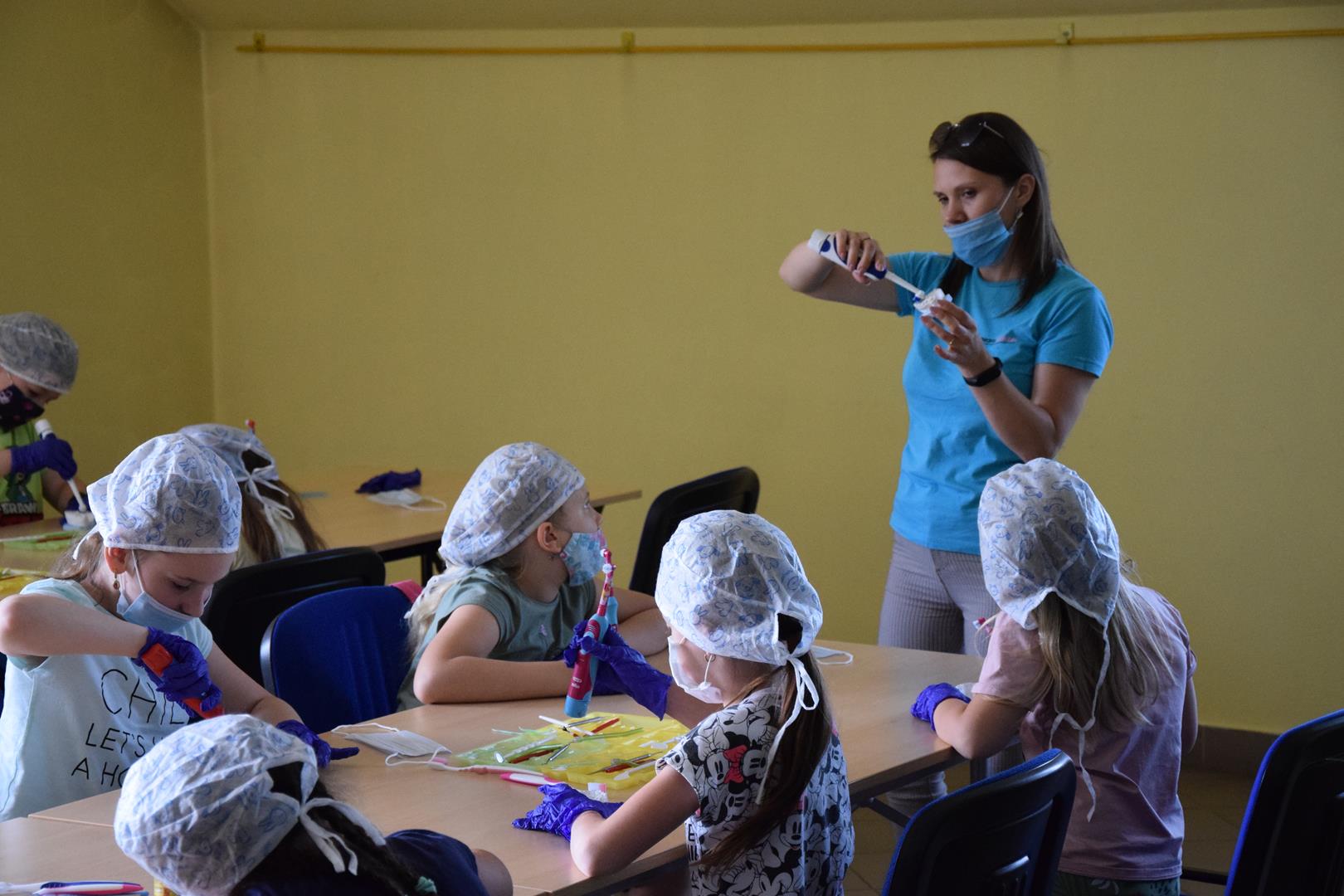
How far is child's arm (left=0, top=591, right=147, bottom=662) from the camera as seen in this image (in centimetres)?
194

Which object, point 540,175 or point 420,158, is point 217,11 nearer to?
point 420,158

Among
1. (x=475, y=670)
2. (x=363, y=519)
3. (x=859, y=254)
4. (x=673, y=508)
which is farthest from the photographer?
(x=363, y=519)

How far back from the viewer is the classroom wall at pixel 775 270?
168 inches

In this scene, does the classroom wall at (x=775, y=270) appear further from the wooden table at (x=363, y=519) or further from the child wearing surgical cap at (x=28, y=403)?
the child wearing surgical cap at (x=28, y=403)

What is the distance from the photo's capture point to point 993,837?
1.66 meters

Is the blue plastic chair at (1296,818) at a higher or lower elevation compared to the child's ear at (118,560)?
lower

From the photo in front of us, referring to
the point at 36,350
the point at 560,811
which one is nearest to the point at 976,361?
the point at 560,811

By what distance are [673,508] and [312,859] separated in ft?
7.85

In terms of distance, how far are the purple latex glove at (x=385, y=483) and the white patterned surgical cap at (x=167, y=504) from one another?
7.75 ft

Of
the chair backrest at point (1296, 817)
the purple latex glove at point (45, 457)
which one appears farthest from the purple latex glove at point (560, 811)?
the purple latex glove at point (45, 457)

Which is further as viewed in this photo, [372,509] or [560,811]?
[372,509]

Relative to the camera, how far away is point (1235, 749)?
4398 millimetres

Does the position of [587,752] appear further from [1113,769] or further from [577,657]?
[1113,769]

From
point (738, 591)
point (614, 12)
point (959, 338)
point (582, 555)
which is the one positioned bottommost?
point (582, 555)
